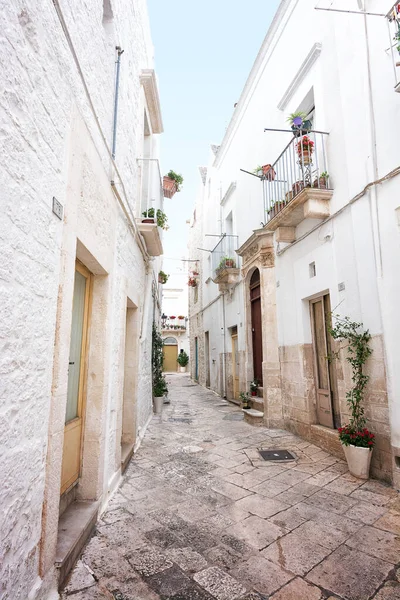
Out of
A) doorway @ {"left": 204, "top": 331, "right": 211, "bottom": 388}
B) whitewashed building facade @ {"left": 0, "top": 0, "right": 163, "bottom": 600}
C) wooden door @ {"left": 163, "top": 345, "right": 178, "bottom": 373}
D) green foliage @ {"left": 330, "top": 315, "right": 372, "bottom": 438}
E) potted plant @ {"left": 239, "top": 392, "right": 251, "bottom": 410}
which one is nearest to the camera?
whitewashed building facade @ {"left": 0, "top": 0, "right": 163, "bottom": 600}

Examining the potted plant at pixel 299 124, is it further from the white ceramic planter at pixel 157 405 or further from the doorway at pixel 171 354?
A: the doorway at pixel 171 354

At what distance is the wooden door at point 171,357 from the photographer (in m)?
27.0

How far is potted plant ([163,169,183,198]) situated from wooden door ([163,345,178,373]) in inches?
813

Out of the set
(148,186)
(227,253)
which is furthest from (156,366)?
(148,186)

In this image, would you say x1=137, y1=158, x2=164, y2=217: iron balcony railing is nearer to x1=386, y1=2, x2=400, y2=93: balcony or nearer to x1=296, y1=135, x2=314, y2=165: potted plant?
x1=296, y1=135, x2=314, y2=165: potted plant

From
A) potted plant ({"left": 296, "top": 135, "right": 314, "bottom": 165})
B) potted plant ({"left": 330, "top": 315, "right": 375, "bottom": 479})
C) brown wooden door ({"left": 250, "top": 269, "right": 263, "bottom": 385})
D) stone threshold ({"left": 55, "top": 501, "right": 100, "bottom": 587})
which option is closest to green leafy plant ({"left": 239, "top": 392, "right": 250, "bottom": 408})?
brown wooden door ({"left": 250, "top": 269, "right": 263, "bottom": 385})

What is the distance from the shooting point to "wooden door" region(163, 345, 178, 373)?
27.0 metres

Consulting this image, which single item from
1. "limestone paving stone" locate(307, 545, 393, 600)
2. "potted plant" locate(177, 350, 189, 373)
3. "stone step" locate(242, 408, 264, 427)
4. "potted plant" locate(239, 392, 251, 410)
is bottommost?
"limestone paving stone" locate(307, 545, 393, 600)

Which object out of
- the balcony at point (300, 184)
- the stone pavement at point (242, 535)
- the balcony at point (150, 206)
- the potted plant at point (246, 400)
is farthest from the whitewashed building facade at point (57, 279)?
the potted plant at point (246, 400)

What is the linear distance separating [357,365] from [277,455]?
1778 mm

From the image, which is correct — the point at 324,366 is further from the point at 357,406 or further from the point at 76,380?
the point at 76,380

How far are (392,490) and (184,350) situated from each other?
2404 cm

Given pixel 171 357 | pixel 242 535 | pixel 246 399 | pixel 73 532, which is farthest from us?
pixel 171 357

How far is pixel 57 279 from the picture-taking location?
2.01 metres
